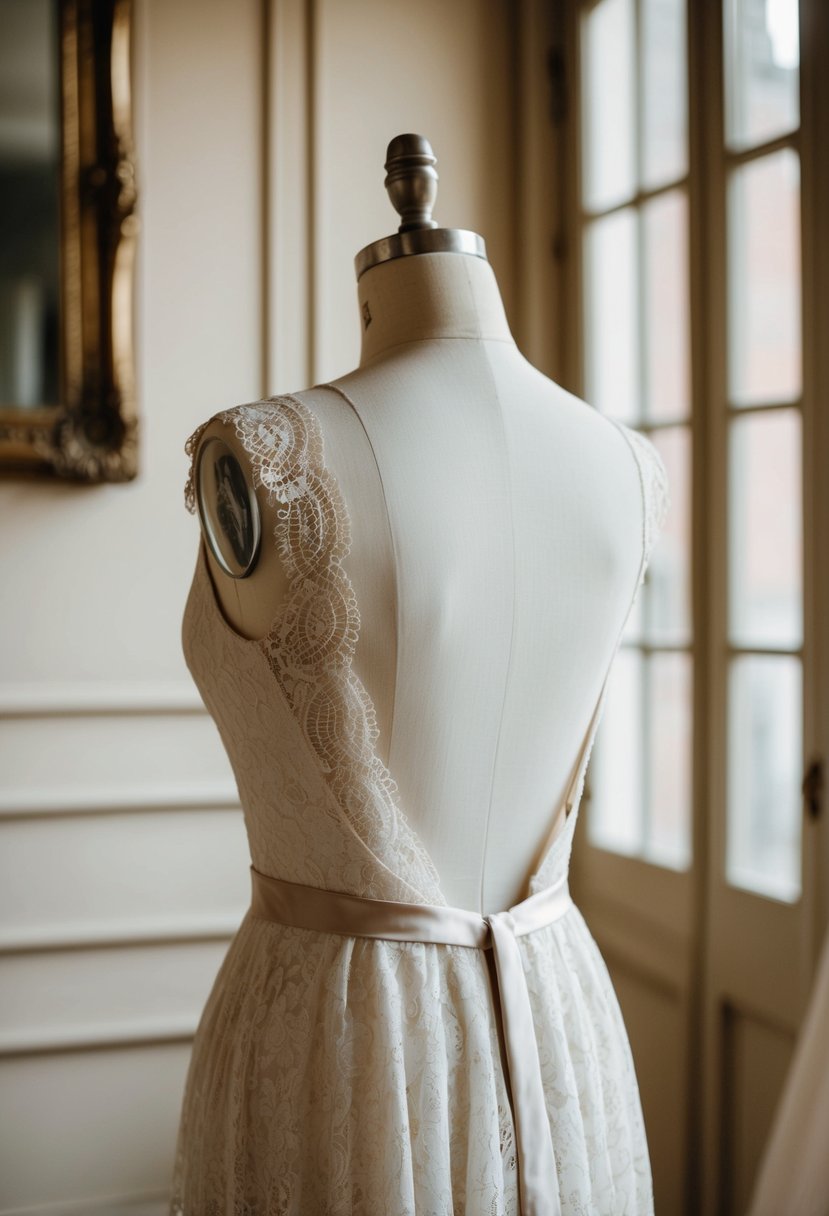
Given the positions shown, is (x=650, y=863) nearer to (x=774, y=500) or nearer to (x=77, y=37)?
(x=774, y=500)

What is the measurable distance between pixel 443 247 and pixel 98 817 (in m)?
1.44

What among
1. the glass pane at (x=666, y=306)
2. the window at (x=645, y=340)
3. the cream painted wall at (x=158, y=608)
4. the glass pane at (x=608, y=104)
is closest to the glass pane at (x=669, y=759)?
the window at (x=645, y=340)

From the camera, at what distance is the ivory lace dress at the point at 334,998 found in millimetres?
895

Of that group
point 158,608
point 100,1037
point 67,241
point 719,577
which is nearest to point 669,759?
point 719,577

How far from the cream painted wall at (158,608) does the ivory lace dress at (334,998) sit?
3.81ft

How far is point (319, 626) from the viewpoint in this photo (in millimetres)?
890

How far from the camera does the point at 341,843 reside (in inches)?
36.8

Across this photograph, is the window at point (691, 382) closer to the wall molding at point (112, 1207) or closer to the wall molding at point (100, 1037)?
the wall molding at point (100, 1037)

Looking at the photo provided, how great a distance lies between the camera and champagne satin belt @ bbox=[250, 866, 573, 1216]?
93 cm

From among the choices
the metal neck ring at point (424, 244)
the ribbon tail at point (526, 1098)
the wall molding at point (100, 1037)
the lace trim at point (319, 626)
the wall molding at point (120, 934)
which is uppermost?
the metal neck ring at point (424, 244)

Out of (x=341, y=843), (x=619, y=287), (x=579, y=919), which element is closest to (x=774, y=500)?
(x=619, y=287)

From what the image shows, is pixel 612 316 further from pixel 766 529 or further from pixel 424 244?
pixel 424 244

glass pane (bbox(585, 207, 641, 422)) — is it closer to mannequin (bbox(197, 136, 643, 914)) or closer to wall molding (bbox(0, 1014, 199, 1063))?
mannequin (bbox(197, 136, 643, 914))

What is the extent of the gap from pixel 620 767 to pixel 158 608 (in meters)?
0.97
